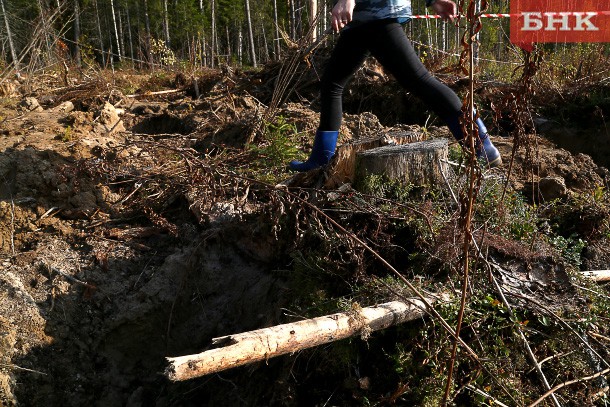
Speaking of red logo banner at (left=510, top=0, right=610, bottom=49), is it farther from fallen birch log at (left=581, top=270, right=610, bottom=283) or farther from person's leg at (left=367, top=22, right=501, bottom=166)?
fallen birch log at (left=581, top=270, right=610, bottom=283)

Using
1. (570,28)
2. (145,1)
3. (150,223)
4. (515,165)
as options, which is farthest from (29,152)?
(145,1)

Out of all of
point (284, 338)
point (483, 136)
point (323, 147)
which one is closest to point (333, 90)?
point (323, 147)

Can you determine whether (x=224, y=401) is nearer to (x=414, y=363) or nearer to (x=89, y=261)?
(x=414, y=363)

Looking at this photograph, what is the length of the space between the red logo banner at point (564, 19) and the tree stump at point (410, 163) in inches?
166

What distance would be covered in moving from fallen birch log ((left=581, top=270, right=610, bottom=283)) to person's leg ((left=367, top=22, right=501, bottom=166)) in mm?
870

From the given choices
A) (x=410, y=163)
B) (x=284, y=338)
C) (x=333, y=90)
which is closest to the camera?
(x=284, y=338)

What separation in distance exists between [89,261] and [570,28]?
6410 mm

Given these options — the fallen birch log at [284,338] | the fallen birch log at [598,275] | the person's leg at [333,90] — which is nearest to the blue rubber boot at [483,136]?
the person's leg at [333,90]

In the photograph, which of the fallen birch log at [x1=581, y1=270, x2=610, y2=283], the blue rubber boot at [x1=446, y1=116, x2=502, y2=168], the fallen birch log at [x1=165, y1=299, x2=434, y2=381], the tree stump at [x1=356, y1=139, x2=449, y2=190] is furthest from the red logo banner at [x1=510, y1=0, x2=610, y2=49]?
the fallen birch log at [x1=165, y1=299, x2=434, y2=381]

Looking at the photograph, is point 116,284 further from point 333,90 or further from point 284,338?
point 284,338

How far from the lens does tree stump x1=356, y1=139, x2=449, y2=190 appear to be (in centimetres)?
312

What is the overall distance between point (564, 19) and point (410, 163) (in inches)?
202

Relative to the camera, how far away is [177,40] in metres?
29.8

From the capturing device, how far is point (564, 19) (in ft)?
23.2
